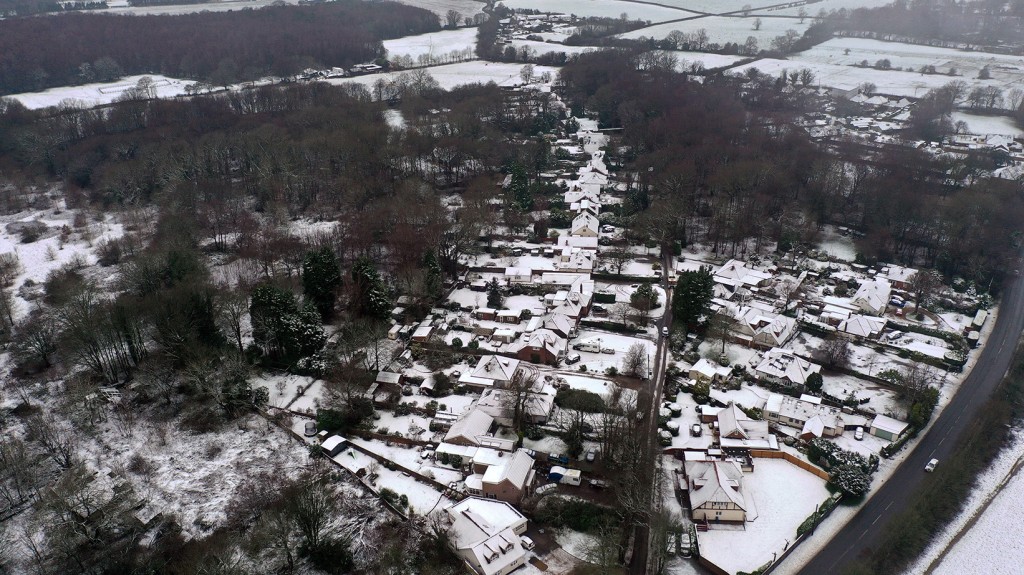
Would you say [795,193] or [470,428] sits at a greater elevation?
[795,193]

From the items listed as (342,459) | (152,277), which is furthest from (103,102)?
(342,459)

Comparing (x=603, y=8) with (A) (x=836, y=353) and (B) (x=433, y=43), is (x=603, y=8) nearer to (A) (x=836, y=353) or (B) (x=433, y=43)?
(B) (x=433, y=43)

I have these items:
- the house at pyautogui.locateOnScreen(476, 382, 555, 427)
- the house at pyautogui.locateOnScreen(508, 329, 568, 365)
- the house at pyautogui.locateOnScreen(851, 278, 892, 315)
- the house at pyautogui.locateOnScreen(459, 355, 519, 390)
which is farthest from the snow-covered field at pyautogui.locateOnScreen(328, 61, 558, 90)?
the house at pyautogui.locateOnScreen(476, 382, 555, 427)

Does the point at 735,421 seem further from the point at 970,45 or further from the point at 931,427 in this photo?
the point at 970,45

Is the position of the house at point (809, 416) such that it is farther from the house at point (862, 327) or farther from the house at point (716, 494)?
the house at point (862, 327)

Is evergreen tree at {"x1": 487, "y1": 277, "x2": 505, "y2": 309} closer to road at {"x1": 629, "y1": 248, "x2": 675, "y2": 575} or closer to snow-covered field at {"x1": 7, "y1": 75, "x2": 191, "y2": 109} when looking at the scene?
road at {"x1": 629, "y1": 248, "x2": 675, "y2": 575}

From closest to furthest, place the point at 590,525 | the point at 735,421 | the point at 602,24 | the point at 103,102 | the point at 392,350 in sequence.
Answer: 1. the point at 590,525
2. the point at 735,421
3. the point at 392,350
4. the point at 103,102
5. the point at 602,24

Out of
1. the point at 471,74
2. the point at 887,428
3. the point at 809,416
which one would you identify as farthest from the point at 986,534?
the point at 471,74
